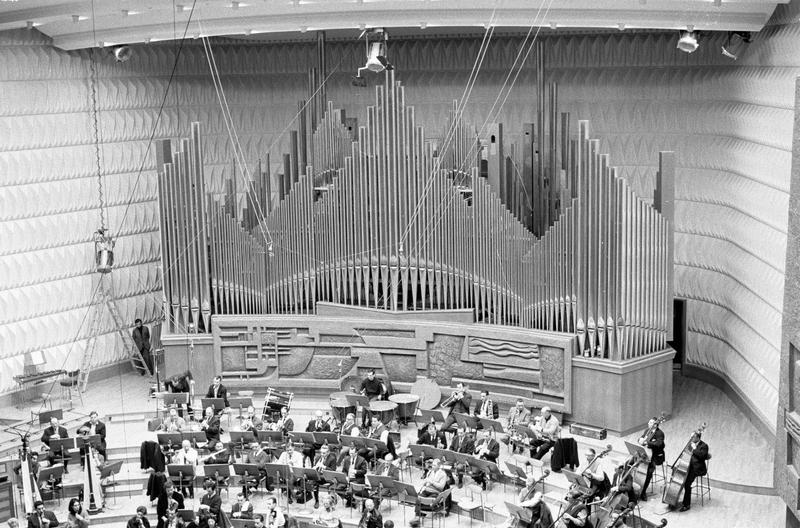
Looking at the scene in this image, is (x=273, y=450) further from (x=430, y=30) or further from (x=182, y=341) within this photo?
(x=430, y=30)

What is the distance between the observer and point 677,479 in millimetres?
19250

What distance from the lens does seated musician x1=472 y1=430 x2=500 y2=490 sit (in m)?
20.3

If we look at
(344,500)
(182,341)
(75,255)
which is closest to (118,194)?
(75,255)

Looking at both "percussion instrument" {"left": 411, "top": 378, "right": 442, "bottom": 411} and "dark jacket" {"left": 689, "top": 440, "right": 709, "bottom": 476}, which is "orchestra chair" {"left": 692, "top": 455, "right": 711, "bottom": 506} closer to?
"dark jacket" {"left": 689, "top": 440, "right": 709, "bottom": 476}

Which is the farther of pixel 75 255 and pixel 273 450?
pixel 75 255

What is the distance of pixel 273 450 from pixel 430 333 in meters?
4.70

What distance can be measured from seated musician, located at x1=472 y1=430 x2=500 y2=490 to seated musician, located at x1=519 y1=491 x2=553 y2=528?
Answer: 2134 millimetres

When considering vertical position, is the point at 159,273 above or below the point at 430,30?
below

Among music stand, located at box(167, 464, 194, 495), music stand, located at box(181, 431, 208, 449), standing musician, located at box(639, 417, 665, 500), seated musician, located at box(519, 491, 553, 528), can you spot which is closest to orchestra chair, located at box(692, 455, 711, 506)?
standing musician, located at box(639, 417, 665, 500)

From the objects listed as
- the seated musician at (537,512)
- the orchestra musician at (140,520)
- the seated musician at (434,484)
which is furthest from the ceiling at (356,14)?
the seated musician at (537,512)

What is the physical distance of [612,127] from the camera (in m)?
26.7

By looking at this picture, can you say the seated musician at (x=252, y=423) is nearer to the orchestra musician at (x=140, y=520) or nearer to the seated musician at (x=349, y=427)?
the seated musician at (x=349, y=427)

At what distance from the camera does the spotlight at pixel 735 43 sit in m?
23.1

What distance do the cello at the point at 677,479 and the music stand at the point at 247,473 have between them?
676cm
